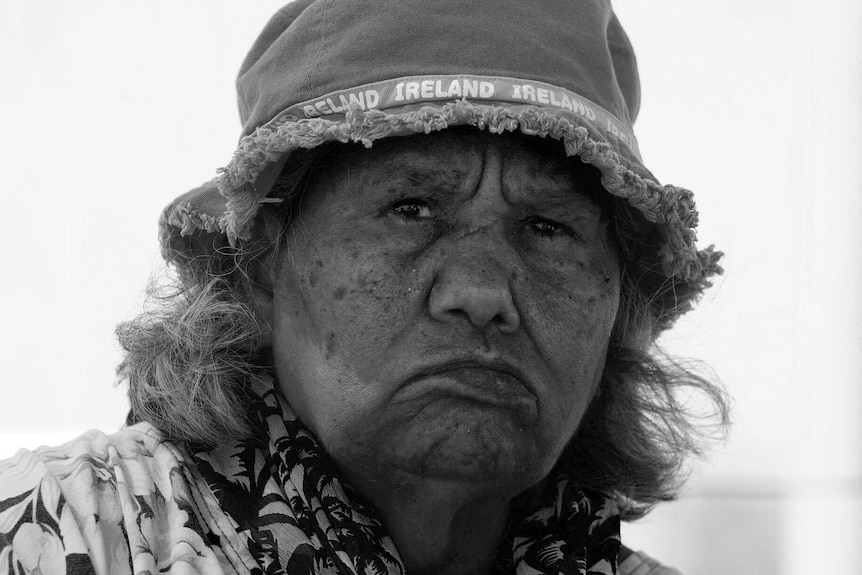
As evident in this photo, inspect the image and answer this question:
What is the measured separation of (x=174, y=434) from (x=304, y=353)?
335 mm

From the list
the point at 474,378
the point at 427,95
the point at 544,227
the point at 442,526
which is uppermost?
the point at 427,95

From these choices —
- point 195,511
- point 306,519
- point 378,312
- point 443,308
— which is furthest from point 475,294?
point 195,511

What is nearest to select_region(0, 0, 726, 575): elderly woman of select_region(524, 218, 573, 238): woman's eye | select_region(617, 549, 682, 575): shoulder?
select_region(524, 218, 573, 238): woman's eye

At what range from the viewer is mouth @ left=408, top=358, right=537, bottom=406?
→ 1859 millimetres

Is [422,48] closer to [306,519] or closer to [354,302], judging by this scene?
[354,302]

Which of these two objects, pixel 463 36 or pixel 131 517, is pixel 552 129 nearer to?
pixel 463 36

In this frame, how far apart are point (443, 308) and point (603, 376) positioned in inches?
34.6

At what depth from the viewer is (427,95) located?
1923 mm

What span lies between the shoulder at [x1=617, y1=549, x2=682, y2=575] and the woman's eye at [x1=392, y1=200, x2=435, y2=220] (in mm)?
1141

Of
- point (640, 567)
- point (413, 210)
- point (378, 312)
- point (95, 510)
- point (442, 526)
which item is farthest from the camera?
point (640, 567)

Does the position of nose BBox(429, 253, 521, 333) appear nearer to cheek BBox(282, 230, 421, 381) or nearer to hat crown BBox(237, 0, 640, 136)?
cheek BBox(282, 230, 421, 381)

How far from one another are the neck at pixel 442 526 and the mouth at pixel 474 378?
0.24 metres

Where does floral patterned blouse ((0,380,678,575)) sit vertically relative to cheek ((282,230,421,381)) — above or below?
below

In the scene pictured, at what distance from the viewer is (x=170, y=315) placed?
2330 millimetres
